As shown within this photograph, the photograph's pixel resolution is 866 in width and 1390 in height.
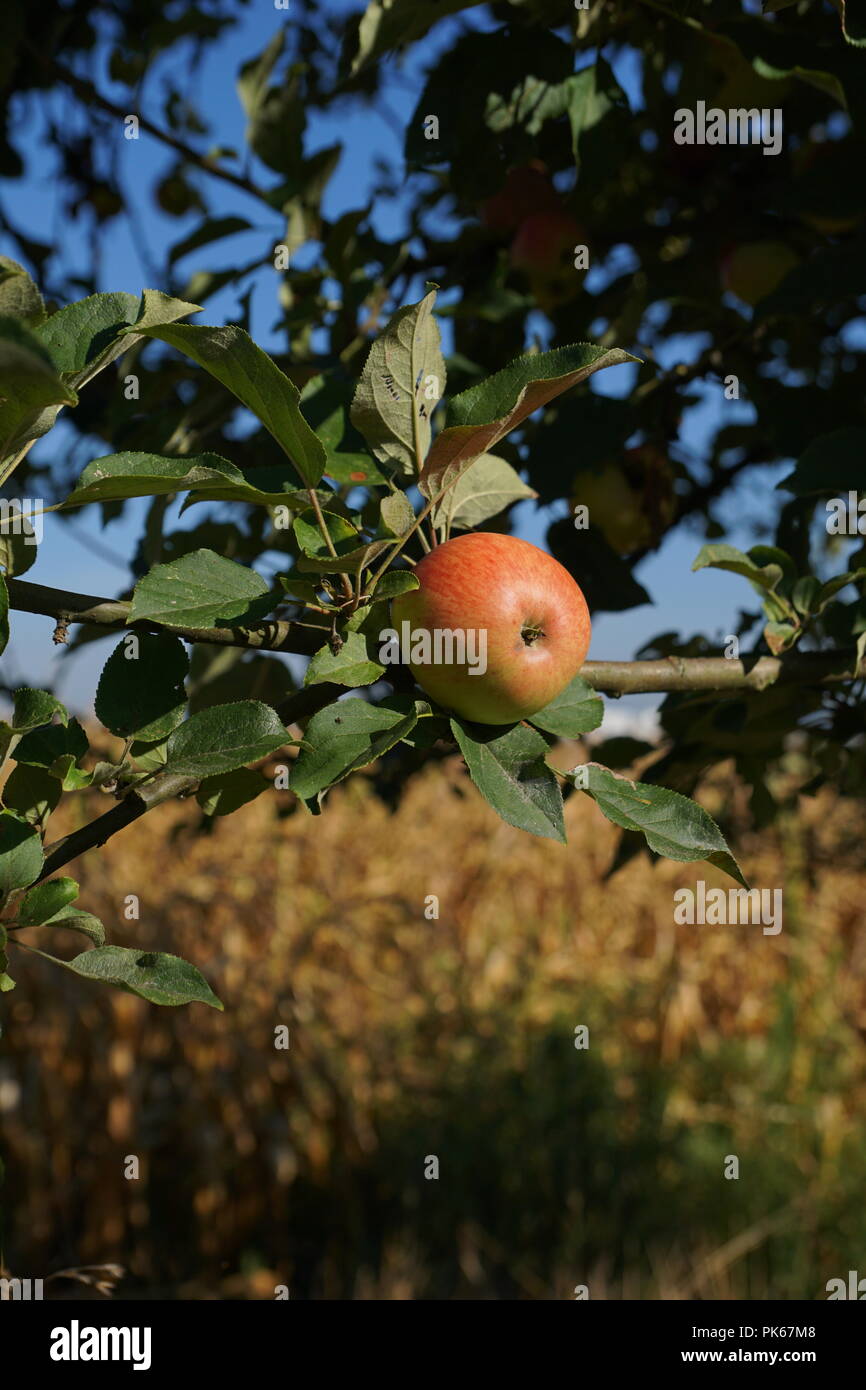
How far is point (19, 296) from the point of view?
526 millimetres

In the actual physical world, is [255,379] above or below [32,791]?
above

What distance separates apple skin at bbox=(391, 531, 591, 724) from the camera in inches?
24.7

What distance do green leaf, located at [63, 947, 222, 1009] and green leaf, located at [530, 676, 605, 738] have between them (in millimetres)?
254

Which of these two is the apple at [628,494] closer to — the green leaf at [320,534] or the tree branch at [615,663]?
the tree branch at [615,663]

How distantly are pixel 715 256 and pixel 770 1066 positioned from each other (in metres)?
3.01

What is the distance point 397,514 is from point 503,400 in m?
0.09

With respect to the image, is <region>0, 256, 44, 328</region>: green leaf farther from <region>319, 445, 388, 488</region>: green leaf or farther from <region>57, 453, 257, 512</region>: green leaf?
<region>319, 445, 388, 488</region>: green leaf

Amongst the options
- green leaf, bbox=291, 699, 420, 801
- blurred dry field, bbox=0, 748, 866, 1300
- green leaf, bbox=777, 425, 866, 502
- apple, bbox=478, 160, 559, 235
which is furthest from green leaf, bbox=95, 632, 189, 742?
blurred dry field, bbox=0, 748, 866, 1300

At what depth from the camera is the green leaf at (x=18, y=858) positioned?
0.57 metres

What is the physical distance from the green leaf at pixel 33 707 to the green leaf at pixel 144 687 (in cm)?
5

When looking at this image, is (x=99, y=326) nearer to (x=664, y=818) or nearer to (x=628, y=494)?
(x=664, y=818)

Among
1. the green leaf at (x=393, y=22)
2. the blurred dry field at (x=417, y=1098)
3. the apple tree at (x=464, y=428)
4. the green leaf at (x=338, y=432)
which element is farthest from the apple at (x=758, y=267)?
the blurred dry field at (x=417, y=1098)

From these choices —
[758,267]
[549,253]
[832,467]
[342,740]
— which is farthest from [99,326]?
[758,267]
